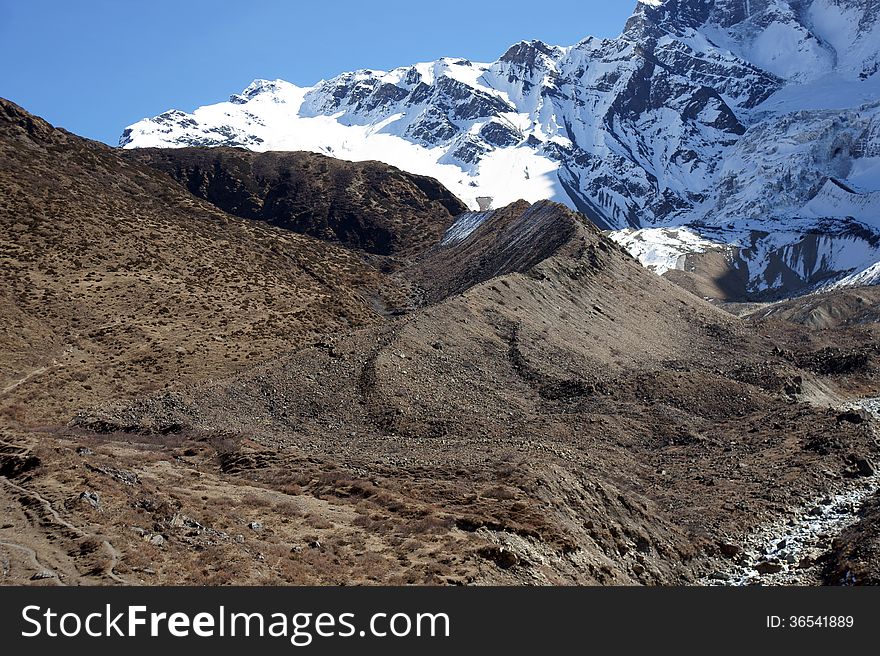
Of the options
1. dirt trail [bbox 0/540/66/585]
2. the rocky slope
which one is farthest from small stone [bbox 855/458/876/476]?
dirt trail [bbox 0/540/66/585]

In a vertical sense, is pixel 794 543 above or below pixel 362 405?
below

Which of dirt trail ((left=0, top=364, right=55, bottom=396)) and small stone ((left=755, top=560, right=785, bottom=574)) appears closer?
small stone ((left=755, top=560, right=785, bottom=574))

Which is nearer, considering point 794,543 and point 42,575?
point 42,575

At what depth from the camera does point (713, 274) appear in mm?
188250

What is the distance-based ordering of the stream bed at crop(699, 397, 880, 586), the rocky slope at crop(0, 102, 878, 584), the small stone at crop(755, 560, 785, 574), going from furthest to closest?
the small stone at crop(755, 560, 785, 574) < the stream bed at crop(699, 397, 880, 586) < the rocky slope at crop(0, 102, 878, 584)

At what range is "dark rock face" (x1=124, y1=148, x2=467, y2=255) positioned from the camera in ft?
370

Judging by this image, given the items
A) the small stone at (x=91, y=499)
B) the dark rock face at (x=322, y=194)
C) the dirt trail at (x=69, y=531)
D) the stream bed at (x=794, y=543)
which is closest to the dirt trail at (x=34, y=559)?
the dirt trail at (x=69, y=531)

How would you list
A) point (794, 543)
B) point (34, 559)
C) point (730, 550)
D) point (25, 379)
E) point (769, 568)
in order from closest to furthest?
point (34, 559) < point (769, 568) < point (730, 550) < point (794, 543) < point (25, 379)

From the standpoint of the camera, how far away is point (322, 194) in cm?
12175

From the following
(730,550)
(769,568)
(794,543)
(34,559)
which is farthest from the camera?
(794,543)

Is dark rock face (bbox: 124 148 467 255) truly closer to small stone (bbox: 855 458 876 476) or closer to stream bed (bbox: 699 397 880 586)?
small stone (bbox: 855 458 876 476)

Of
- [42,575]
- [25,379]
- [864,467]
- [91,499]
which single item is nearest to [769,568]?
[864,467]

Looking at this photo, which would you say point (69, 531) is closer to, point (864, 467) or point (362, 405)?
point (362, 405)

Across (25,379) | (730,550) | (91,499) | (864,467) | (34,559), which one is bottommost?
(34,559)
